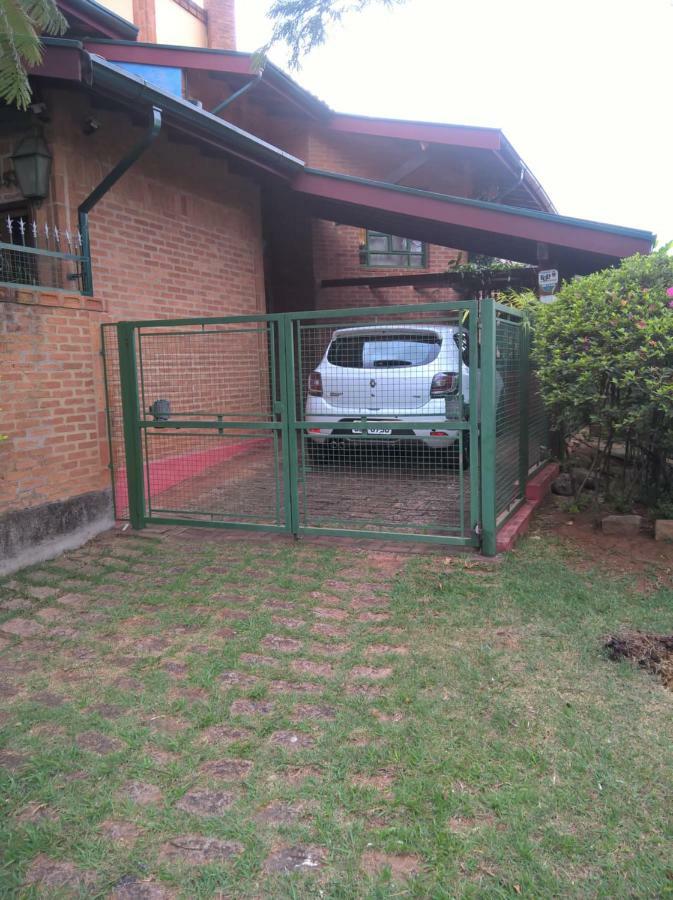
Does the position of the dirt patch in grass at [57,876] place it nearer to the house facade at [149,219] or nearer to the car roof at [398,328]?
the house facade at [149,219]

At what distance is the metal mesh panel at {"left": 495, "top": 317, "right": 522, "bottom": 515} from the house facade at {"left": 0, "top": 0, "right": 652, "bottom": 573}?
2327 mm

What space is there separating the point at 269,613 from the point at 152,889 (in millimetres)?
2115

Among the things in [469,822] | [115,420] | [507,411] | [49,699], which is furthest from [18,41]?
[507,411]

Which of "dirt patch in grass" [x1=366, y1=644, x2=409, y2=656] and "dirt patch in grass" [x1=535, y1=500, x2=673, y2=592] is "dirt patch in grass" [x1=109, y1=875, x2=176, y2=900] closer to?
"dirt patch in grass" [x1=366, y1=644, x2=409, y2=656]

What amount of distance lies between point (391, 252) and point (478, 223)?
5008 mm

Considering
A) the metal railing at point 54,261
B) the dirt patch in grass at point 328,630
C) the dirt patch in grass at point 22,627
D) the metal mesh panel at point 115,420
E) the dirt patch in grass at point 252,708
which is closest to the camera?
the dirt patch in grass at point 252,708

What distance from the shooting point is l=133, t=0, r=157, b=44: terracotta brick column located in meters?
10.8

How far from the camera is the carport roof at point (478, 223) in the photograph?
7.32 metres

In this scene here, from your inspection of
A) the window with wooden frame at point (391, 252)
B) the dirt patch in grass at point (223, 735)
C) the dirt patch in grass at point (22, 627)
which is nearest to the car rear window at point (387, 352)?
the dirt patch in grass at point (22, 627)

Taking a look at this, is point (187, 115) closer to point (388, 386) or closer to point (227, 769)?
point (388, 386)

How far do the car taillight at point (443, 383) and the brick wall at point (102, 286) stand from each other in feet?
7.90

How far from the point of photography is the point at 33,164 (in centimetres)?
594

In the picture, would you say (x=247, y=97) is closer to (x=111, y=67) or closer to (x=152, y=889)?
(x=111, y=67)

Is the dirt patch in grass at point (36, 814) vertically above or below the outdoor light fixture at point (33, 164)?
below
